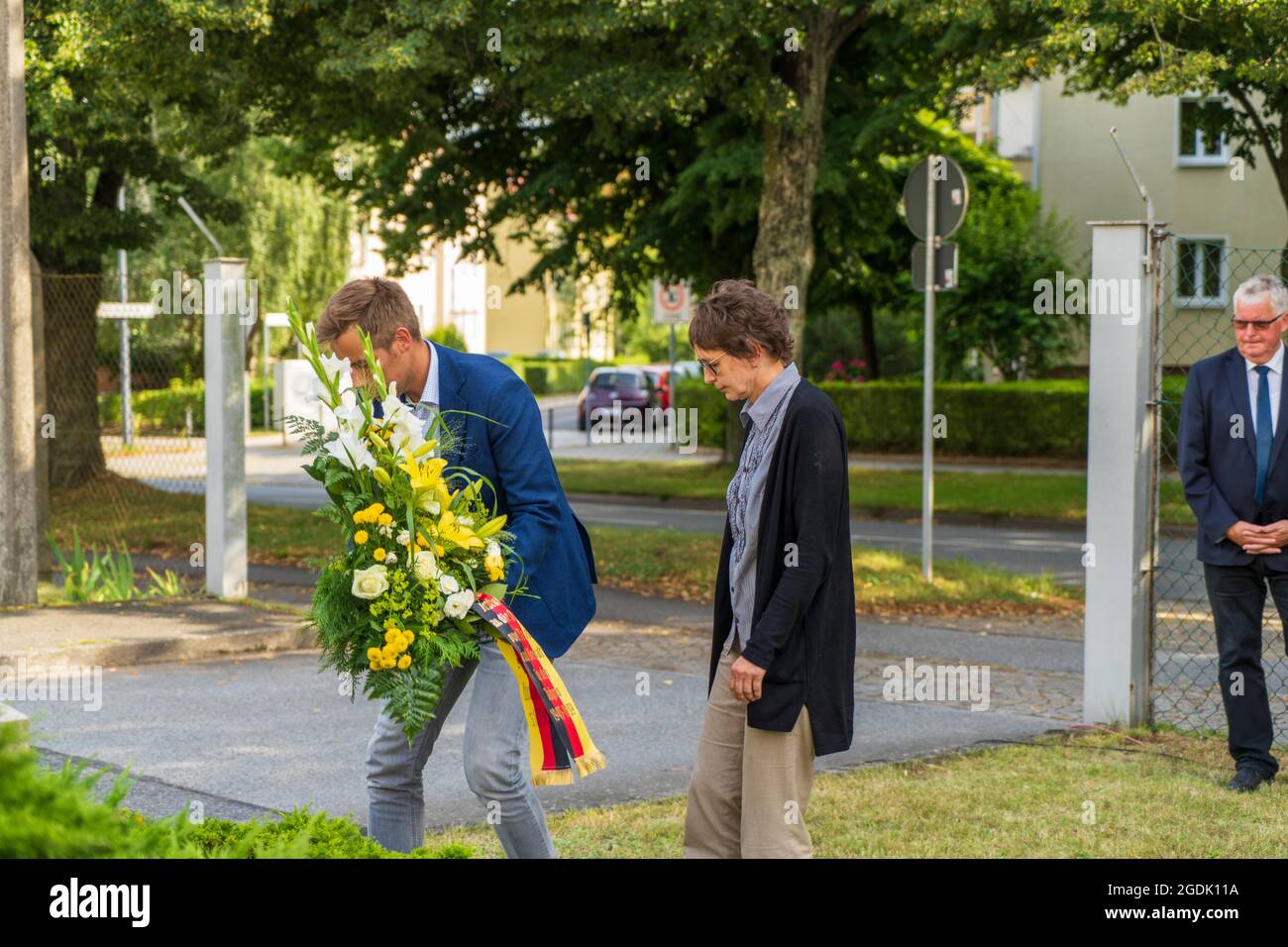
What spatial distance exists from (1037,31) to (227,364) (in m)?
7.73

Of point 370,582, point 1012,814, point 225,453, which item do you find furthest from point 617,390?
point 370,582

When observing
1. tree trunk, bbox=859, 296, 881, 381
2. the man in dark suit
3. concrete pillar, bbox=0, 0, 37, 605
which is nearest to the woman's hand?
the man in dark suit

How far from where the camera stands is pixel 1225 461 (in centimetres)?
639

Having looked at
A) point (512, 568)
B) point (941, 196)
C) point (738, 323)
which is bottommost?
point (512, 568)

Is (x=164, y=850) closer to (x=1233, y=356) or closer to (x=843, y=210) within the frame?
(x=1233, y=356)

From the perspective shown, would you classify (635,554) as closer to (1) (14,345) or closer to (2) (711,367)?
(1) (14,345)

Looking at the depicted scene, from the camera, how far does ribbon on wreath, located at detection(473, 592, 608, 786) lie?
12.4 ft

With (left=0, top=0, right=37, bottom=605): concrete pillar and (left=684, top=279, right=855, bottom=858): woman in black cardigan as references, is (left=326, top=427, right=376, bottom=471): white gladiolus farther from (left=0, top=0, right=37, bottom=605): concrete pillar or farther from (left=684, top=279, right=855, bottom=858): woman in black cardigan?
(left=0, top=0, right=37, bottom=605): concrete pillar

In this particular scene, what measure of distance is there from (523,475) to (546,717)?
64 centimetres

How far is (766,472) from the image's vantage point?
412cm

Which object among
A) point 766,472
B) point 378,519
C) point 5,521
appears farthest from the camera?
point 5,521

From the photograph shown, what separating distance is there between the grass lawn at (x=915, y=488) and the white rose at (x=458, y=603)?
14429 millimetres
